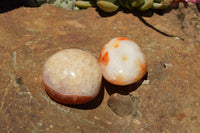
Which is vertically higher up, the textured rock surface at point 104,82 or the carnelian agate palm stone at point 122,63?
the carnelian agate palm stone at point 122,63

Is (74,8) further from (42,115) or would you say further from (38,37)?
(42,115)

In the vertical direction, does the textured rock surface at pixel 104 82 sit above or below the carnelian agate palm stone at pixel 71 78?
below

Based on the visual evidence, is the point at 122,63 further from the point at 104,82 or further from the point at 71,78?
the point at 71,78

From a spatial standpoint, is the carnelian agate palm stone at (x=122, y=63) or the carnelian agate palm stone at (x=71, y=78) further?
the carnelian agate palm stone at (x=122, y=63)

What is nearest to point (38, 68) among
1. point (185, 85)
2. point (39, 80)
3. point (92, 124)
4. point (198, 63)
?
point (39, 80)

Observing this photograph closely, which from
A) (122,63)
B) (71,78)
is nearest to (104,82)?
(122,63)
